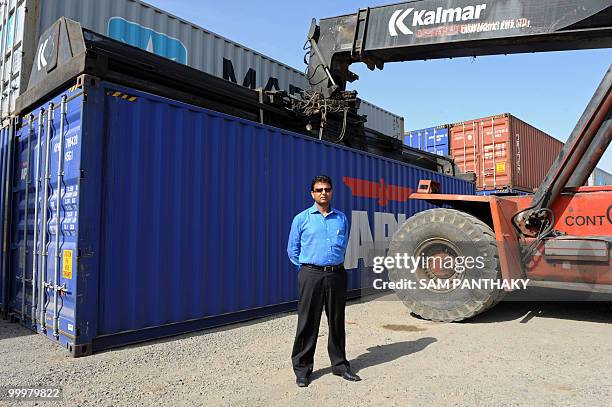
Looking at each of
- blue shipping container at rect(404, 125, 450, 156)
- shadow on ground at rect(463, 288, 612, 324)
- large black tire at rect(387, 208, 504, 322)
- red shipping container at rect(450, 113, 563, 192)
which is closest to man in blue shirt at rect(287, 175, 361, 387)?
large black tire at rect(387, 208, 504, 322)

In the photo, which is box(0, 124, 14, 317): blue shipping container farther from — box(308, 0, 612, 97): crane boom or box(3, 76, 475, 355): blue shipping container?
box(308, 0, 612, 97): crane boom

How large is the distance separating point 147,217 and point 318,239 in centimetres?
214

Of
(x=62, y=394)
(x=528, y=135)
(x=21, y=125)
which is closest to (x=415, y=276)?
(x=62, y=394)

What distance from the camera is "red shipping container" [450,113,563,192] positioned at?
14062mm

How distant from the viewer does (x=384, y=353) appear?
439cm

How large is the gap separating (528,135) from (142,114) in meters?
14.2

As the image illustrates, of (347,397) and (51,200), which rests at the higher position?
(51,200)

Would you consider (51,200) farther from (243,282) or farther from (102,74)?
(243,282)

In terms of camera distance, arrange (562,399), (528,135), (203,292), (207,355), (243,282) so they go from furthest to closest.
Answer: (528,135) → (243,282) → (203,292) → (207,355) → (562,399)

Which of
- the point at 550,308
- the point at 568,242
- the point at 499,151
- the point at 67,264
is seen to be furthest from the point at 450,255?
the point at 499,151

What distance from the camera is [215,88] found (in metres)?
5.77

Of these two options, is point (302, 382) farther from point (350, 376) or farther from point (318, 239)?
point (318, 239)

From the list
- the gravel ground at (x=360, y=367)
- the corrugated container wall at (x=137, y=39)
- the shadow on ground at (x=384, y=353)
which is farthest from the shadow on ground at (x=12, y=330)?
the shadow on ground at (x=384, y=353)

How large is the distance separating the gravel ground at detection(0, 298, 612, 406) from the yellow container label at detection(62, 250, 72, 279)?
0.79 metres
